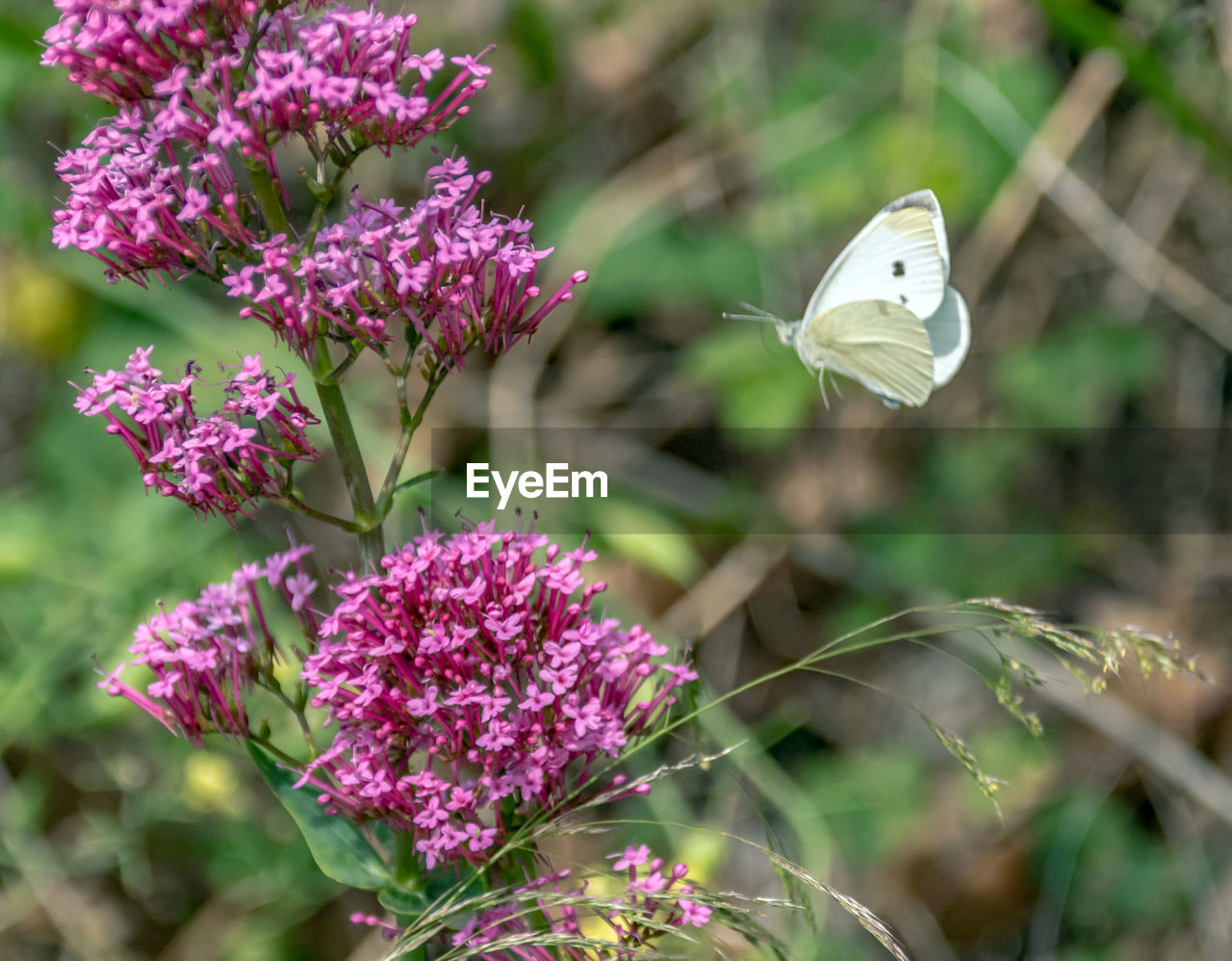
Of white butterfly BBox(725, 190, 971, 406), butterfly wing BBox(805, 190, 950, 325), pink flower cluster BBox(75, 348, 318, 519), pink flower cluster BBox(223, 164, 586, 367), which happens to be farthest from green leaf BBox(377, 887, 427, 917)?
butterfly wing BBox(805, 190, 950, 325)

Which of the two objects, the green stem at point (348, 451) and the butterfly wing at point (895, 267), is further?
the butterfly wing at point (895, 267)

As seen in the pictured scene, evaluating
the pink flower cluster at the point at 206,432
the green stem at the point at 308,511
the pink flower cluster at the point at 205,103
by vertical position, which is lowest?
the green stem at the point at 308,511

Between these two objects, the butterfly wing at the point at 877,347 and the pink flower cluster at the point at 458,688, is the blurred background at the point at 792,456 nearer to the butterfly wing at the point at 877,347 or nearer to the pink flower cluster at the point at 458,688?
the butterfly wing at the point at 877,347

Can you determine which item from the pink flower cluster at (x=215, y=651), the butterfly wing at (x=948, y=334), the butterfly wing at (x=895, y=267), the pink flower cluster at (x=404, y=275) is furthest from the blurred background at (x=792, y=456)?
the pink flower cluster at (x=404, y=275)

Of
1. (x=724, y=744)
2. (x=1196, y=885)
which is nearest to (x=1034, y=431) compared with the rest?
(x=1196, y=885)

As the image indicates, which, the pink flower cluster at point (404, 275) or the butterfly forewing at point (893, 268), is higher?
the pink flower cluster at point (404, 275)
